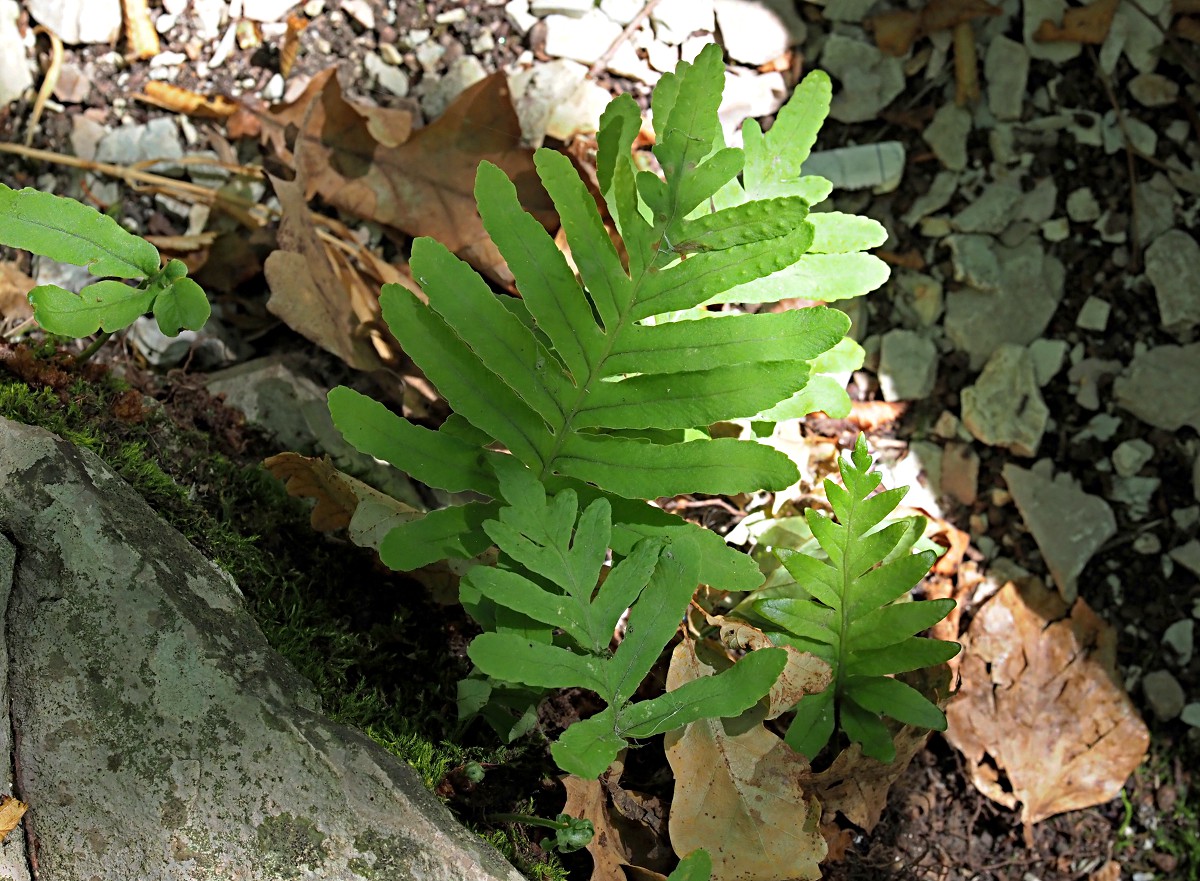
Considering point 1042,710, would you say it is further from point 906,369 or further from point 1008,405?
point 906,369

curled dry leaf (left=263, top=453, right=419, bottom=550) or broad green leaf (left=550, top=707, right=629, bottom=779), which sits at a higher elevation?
curled dry leaf (left=263, top=453, right=419, bottom=550)

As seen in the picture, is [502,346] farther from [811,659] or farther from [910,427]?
[910,427]

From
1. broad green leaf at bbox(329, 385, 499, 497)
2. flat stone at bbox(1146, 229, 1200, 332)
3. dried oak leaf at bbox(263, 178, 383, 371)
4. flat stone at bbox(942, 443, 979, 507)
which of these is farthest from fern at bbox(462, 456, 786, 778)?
flat stone at bbox(1146, 229, 1200, 332)

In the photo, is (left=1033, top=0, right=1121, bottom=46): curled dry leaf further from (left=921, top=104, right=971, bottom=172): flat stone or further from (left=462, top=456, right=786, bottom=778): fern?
(left=462, top=456, right=786, bottom=778): fern

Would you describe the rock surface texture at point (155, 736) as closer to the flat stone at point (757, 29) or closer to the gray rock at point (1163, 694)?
the gray rock at point (1163, 694)

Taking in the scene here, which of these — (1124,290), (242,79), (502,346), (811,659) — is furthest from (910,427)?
(242,79)

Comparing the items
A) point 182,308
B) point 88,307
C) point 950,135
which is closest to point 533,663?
point 182,308

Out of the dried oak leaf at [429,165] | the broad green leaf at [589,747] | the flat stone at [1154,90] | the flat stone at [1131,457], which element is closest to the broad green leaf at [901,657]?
the broad green leaf at [589,747]
